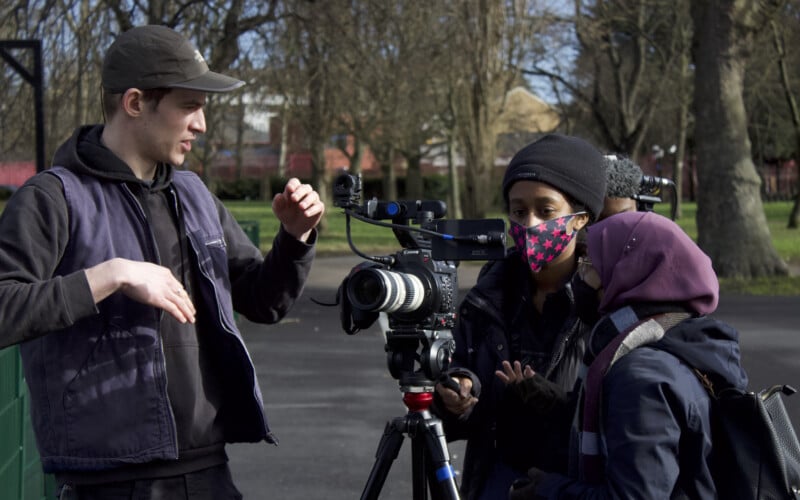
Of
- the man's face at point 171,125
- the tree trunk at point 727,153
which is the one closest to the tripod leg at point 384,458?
the man's face at point 171,125

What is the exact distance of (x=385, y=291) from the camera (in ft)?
9.79

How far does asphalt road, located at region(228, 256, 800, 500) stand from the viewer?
6.85m

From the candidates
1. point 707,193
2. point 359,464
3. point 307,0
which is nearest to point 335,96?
point 307,0

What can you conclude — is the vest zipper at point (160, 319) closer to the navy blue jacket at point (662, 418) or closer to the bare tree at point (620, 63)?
the navy blue jacket at point (662, 418)

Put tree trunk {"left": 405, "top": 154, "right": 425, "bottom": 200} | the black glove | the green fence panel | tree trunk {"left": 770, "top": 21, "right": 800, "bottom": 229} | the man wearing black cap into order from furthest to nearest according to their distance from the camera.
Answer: tree trunk {"left": 405, "top": 154, "right": 425, "bottom": 200}, tree trunk {"left": 770, "top": 21, "right": 800, "bottom": 229}, the green fence panel, the black glove, the man wearing black cap

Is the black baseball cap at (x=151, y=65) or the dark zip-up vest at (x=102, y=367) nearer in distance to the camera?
the dark zip-up vest at (x=102, y=367)

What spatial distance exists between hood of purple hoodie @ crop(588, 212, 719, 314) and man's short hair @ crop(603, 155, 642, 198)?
4.70 ft

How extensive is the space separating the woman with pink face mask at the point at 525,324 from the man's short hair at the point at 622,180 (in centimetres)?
71

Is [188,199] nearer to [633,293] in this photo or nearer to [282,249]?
[282,249]

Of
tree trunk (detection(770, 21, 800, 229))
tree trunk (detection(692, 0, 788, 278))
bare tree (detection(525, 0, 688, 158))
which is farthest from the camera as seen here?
bare tree (detection(525, 0, 688, 158))

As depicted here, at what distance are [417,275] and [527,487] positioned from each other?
61cm

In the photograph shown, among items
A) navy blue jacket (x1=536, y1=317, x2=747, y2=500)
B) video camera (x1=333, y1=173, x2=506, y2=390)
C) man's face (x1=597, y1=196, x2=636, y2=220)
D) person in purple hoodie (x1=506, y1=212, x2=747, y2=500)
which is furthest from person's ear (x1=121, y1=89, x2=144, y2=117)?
man's face (x1=597, y1=196, x2=636, y2=220)

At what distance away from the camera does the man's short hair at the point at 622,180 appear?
4.27 metres

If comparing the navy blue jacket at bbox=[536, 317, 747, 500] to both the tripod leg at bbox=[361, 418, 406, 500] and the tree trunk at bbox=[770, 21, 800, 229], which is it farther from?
the tree trunk at bbox=[770, 21, 800, 229]
